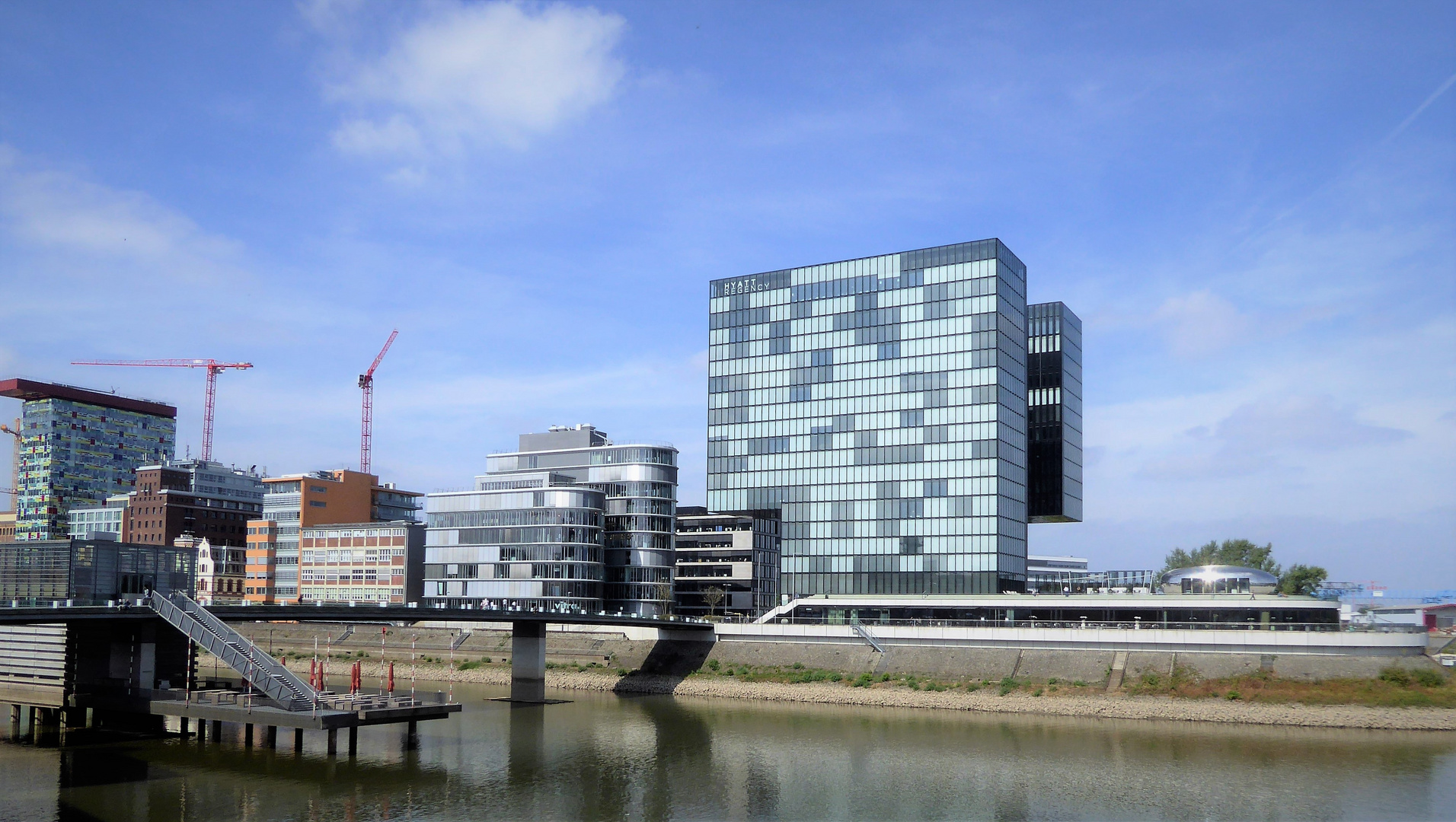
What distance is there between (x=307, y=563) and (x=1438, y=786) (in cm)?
17636

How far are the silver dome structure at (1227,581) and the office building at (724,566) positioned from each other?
71.0m

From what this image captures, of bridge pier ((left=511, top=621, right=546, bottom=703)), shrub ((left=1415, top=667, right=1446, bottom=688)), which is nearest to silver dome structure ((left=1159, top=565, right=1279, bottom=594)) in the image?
shrub ((left=1415, top=667, right=1446, bottom=688))

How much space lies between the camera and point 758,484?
6644 inches

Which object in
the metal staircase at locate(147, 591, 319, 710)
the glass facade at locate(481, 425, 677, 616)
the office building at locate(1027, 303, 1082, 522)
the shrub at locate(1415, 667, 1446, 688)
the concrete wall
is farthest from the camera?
the office building at locate(1027, 303, 1082, 522)

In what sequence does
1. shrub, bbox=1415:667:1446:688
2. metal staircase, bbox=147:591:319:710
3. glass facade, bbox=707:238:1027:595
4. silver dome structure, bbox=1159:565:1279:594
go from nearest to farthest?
metal staircase, bbox=147:591:319:710 → shrub, bbox=1415:667:1446:688 → silver dome structure, bbox=1159:565:1279:594 → glass facade, bbox=707:238:1027:595

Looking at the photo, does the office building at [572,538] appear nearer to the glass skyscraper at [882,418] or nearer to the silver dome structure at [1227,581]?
the glass skyscraper at [882,418]

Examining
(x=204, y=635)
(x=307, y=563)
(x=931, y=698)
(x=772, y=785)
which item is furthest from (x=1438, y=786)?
(x=307, y=563)

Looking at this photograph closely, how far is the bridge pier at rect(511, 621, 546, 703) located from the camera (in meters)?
116

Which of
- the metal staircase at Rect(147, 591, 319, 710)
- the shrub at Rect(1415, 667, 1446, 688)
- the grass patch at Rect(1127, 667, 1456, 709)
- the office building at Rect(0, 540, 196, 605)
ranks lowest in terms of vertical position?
the grass patch at Rect(1127, 667, 1456, 709)

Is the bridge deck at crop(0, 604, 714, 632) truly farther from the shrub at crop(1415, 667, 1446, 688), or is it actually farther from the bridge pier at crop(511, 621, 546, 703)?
the shrub at crop(1415, 667, 1446, 688)

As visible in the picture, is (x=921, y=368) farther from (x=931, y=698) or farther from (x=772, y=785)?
(x=772, y=785)

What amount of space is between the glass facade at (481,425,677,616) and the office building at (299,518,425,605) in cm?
2855

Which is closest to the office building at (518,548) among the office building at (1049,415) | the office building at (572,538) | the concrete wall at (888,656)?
the office building at (572,538)

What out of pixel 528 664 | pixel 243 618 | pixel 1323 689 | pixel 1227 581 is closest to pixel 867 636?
pixel 528 664
